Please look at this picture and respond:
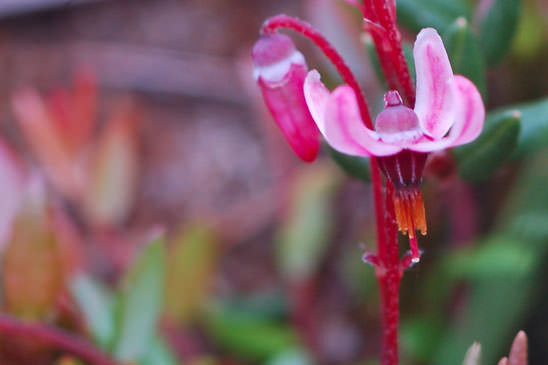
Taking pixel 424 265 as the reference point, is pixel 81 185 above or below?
above

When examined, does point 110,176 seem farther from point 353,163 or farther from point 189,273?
point 353,163

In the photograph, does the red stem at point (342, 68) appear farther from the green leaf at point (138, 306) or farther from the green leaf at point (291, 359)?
the green leaf at point (291, 359)

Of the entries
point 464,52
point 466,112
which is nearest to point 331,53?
point 466,112

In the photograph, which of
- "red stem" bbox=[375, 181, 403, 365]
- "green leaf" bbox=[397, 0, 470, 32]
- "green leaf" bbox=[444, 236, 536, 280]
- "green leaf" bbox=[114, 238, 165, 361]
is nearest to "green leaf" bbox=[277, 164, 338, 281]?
"green leaf" bbox=[444, 236, 536, 280]

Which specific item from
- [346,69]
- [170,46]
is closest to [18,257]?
[346,69]

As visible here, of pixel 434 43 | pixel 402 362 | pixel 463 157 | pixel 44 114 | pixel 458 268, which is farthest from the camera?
pixel 44 114

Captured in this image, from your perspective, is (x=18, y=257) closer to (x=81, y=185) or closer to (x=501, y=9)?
(x=81, y=185)

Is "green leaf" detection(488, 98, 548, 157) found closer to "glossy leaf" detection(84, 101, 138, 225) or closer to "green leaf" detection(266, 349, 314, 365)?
"green leaf" detection(266, 349, 314, 365)
